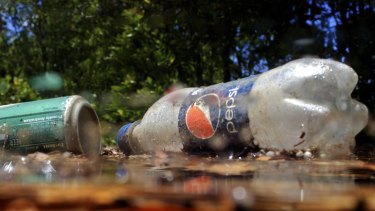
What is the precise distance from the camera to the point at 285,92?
87.9 inches

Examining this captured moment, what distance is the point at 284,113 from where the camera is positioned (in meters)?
2.23

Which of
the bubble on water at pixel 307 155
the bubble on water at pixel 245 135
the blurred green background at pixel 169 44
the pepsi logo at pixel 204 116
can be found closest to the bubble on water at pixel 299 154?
the bubble on water at pixel 307 155

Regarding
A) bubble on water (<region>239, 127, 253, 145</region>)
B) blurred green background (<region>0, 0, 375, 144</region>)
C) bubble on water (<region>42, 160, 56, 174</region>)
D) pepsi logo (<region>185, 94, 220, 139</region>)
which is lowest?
→ bubble on water (<region>42, 160, 56, 174</region>)

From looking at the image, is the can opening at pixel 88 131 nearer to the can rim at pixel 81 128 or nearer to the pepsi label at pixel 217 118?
the can rim at pixel 81 128

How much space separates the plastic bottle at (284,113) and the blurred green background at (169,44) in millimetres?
1641

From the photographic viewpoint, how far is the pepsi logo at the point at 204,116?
2348 mm

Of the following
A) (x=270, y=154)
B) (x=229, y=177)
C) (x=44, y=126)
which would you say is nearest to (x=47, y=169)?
(x=229, y=177)

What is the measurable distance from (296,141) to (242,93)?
322 mm

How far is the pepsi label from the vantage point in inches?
88.8

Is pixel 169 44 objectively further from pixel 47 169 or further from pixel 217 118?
pixel 47 169

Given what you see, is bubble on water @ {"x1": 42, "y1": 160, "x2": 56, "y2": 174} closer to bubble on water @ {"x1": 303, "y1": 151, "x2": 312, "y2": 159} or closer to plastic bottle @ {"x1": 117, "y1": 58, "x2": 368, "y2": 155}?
plastic bottle @ {"x1": 117, "y1": 58, "x2": 368, "y2": 155}

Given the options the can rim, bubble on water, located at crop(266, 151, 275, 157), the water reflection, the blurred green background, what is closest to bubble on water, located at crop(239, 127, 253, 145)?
bubble on water, located at crop(266, 151, 275, 157)

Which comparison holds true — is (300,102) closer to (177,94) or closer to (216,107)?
(216,107)

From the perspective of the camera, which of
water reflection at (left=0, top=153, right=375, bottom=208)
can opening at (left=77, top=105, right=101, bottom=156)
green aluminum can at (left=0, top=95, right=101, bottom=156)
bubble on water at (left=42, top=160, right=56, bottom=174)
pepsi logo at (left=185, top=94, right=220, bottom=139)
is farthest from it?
can opening at (left=77, top=105, right=101, bottom=156)
